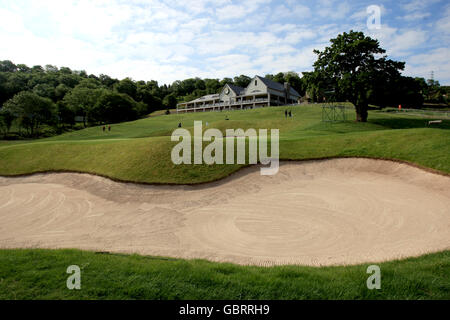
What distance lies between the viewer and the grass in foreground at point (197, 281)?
14.0 ft

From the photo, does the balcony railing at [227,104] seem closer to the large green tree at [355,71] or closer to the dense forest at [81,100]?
the dense forest at [81,100]

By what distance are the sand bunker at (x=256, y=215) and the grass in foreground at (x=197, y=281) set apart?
2.44m

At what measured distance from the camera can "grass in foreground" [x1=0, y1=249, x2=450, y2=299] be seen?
4273 millimetres

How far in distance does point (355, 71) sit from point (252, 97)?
2344 inches

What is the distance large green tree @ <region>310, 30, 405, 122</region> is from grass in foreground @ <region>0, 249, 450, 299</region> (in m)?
30.8

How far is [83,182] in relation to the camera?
54.4 ft

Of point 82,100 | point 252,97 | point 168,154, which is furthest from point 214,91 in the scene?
point 168,154

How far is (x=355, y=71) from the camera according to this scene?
32.6m

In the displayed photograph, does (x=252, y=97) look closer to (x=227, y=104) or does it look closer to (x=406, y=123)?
(x=227, y=104)

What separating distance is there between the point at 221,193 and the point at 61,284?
9.92m

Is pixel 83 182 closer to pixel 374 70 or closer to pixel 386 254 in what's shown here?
pixel 386 254

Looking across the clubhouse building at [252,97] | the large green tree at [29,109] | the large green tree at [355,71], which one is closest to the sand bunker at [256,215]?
the large green tree at [355,71]

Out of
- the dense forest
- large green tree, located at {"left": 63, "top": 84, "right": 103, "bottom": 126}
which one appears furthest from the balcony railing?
large green tree, located at {"left": 63, "top": 84, "right": 103, "bottom": 126}

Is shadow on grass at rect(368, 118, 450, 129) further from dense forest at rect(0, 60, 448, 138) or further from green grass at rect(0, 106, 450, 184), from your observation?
green grass at rect(0, 106, 450, 184)
